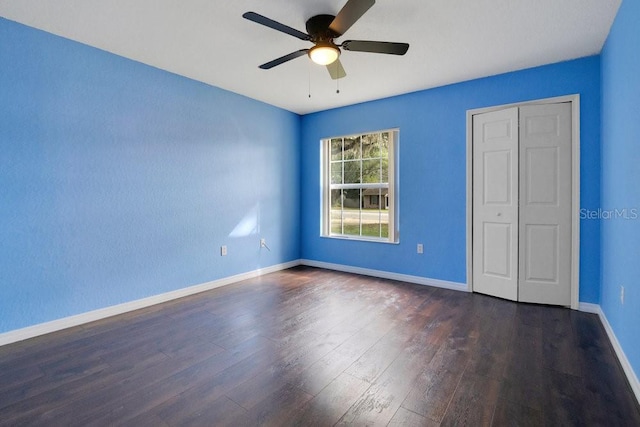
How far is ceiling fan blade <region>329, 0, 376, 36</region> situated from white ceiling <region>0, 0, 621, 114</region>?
7.5 inches

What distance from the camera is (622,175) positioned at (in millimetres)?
2148

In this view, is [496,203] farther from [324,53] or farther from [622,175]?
[324,53]

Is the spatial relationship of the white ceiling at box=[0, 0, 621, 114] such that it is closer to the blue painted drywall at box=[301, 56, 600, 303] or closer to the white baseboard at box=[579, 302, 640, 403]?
the blue painted drywall at box=[301, 56, 600, 303]

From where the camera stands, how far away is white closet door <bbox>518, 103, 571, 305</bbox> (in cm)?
305

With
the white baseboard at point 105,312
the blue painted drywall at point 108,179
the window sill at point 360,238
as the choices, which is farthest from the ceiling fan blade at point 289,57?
the window sill at point 360,238

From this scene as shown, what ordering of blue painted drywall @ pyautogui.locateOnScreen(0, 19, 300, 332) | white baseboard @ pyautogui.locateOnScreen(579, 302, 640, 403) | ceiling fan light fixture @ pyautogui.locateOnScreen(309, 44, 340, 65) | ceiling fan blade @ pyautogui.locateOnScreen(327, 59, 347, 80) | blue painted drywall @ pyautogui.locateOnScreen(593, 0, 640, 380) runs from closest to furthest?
white baseboard @ pyautogui.locateOnScreen(579, 302, 640, 403), blue painted drywall @ pyautogui.locateOnScreen(593, 0, 640, 380), ceiling fan light fixture @ pyautogui.locateOnScreen(309, 44, 340, 65), blue painted drywall @ pyautogui.locateOnScreen(0, 19, 300, 332), ceiling fan blade @ pyautogui.locateOnScreen(327, 59, 347, 80)

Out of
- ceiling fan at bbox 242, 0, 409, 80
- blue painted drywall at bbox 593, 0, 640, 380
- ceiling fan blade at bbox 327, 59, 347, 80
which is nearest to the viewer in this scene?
blue painted drywall at bbox 593, 0, 640, 380

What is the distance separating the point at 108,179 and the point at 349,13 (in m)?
2.55

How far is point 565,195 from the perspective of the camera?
3045 millimetres

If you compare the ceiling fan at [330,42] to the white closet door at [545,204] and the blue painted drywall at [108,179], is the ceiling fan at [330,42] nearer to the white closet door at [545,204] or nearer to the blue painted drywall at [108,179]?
the blue painted drywall at [108,179]

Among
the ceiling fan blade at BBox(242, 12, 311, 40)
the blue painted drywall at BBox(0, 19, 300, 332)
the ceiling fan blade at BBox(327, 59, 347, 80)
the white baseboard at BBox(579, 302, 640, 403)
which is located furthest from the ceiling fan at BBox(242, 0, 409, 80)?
the white baseboard at BBox(579, 302, 640, 403)

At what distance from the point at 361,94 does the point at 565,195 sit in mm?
2555

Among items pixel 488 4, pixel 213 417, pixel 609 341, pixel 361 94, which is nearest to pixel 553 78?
pixel 488 4

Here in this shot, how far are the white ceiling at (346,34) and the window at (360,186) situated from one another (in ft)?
3.66
